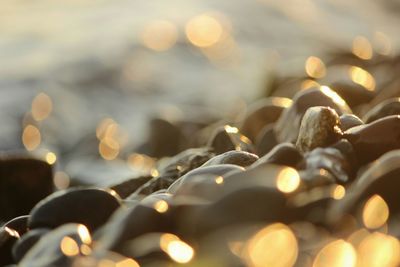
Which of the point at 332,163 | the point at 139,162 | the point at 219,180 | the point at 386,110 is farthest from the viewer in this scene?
the point at 139,162

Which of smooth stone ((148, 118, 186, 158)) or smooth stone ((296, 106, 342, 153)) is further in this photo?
smooth stone ((148, 118, 186, 158))

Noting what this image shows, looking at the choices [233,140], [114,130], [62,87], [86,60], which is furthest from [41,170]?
[86,60]

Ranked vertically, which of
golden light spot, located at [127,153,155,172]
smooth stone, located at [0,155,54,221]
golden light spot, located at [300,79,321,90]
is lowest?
golden light spot, located at [127,153,155,172]

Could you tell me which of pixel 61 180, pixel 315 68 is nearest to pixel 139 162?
pixel 61 180

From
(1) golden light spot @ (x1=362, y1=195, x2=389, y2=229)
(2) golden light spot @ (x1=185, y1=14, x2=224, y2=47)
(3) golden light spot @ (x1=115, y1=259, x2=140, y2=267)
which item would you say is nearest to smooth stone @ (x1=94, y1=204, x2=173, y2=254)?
(3) golden light spot @ (x1=115, y1=259, x2=140, y2=267)

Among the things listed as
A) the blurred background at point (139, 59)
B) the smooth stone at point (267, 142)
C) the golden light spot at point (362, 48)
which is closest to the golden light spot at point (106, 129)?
the blurred background at point (139, 59)

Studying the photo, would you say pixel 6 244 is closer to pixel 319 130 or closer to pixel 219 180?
pixel 219 180

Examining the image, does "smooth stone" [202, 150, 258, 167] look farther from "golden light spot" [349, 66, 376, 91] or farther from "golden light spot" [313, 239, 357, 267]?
"golden light spot" [349, 66, 376, 91]
